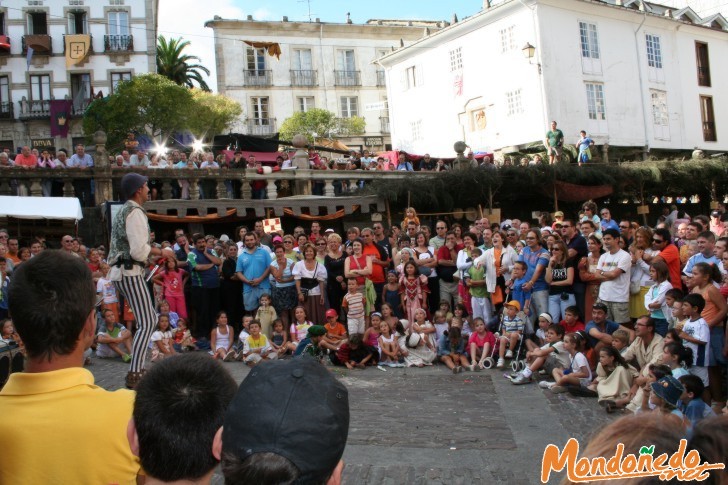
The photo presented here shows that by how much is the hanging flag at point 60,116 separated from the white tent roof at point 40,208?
26.7m

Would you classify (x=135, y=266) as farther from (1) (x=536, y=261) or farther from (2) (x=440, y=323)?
(1) (x=536, y=261)

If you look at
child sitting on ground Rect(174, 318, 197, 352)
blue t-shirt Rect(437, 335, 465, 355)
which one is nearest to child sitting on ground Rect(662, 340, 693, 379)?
blue t-shirt Rect(437, 335, 465, 355)

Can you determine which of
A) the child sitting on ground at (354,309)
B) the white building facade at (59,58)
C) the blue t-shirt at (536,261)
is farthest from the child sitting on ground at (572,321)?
the white building facade at (59,58)

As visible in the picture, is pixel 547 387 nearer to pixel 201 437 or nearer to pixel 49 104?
pixel 201 437

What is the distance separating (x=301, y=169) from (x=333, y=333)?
282 inches

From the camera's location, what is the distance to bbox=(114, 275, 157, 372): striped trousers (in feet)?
20.0

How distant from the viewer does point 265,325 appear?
39.3 ft

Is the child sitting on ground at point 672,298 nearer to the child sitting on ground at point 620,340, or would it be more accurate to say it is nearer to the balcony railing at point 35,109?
the child sitting on ground at point 620,340

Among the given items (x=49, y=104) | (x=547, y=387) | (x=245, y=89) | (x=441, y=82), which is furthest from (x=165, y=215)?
(x=245, y=89)

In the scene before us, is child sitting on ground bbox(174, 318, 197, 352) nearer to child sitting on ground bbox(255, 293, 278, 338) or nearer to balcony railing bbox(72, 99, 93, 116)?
child sitting on ground bbox(255, 293, 278, 338)

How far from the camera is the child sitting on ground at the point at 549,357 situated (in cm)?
962

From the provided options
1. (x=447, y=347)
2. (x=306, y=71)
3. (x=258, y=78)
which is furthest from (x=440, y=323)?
(x=306, y=71)

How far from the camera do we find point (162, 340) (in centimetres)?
1137

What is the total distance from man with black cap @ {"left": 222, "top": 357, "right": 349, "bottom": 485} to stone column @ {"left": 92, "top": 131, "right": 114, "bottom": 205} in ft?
48.3
